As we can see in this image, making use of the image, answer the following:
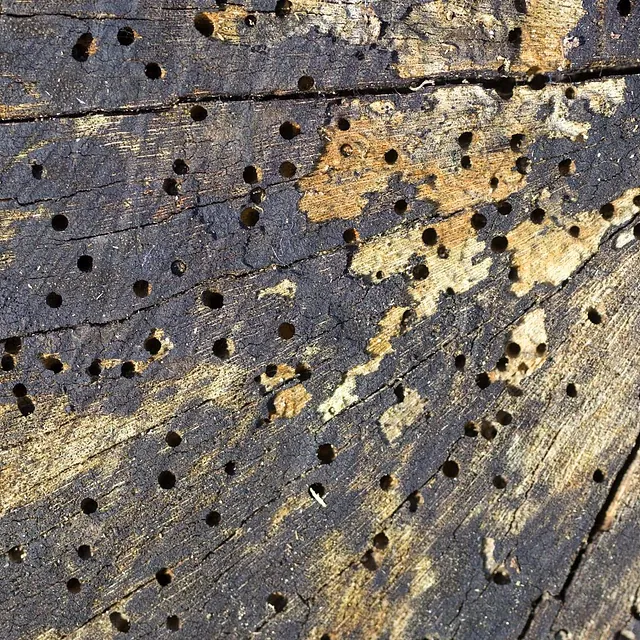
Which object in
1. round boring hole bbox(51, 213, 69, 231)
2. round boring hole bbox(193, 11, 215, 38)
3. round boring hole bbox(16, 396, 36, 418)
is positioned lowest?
round boring hole bbox(16, 396, 36, 418)

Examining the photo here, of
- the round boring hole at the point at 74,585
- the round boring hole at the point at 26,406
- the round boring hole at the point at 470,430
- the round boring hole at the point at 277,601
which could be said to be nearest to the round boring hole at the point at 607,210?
the round boring hole at the point at 470,430

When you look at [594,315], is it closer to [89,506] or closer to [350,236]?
[350,236]

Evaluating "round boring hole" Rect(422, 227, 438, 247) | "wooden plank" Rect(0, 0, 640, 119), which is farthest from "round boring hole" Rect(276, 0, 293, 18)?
"round boring hole" Rect(422, 227, 438, 247)

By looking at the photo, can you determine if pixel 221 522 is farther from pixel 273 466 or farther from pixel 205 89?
pixel 205 89

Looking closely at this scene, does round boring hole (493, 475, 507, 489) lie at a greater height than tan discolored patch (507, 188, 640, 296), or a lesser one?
lesser

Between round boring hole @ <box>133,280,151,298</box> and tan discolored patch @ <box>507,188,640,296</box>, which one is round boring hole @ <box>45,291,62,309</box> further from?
tan discolored patch @ <box>507,188,640,296</box>

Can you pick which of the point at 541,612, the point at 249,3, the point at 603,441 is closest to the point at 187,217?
the point at 249,3

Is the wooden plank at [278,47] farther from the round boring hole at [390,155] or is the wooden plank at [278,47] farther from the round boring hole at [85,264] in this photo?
the round boring hole at [85,264]
